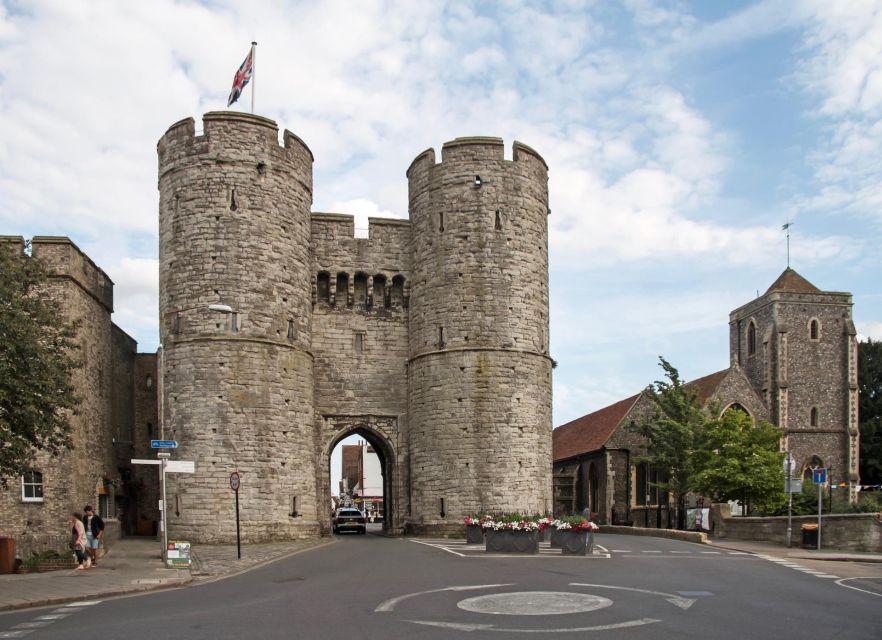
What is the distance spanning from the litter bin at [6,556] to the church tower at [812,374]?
164ft

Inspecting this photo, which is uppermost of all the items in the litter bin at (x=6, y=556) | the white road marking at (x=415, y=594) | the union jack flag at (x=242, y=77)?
the union jack flag at (x=242, y=77)

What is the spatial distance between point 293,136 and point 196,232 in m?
5.40

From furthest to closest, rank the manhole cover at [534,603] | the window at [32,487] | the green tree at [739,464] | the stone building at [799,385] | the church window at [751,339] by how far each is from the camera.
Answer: the church window at [751,339] < the stone building at [799,385] < the green tree at [739,464] < the window at [32,487] < the manhole cover at [534,603]

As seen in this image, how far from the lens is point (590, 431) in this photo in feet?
195

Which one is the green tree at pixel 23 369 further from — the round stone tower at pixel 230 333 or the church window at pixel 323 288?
the church window at pixel 323 288

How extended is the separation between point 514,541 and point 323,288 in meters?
17.1

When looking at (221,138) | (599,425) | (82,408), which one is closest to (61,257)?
(82,408)

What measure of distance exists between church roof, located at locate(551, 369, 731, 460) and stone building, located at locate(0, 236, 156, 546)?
23.1m

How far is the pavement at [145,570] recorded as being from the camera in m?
16.5

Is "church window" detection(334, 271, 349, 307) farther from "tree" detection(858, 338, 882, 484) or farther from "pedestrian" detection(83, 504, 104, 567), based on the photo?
"tree" detection(858, 338, 882, 484)

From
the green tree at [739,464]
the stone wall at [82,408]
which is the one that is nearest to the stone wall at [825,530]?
the green tree at [739,464]

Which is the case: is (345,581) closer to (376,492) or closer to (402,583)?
(402,583)

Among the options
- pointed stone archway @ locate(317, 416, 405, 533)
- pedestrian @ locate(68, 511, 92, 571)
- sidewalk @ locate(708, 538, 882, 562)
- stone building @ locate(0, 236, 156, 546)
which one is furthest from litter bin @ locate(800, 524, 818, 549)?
stone building @ locate(0, 236, 156, 546)

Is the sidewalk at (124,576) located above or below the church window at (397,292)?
below
